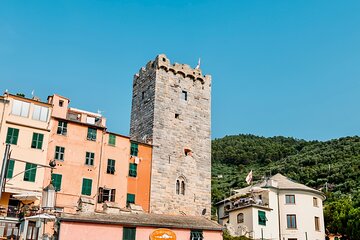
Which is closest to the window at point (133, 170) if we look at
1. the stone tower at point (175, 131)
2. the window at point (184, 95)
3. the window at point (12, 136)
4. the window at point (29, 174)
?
the stone tower at point (175, 131)

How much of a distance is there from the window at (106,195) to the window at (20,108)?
407 inches

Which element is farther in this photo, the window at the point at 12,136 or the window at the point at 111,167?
the window at the point at 111,167

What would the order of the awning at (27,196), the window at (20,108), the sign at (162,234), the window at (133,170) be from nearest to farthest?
the awning at (27,196) → the sign at (162,234) → the window at (20,108) → the window at (133,170)

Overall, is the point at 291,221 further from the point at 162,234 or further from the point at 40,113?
the point at 40,113

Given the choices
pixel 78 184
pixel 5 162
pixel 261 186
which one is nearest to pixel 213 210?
pixel 261 186

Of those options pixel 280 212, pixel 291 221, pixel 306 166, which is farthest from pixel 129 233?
pixel 306 166

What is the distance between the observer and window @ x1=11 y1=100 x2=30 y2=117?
38.7 m

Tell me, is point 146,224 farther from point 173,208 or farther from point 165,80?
point 165,80

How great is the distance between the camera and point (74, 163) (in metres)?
40.2

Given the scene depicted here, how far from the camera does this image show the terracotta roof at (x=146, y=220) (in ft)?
111

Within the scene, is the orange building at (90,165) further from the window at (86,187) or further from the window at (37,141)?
the window at (37,141)

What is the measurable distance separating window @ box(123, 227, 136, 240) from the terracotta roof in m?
0.50

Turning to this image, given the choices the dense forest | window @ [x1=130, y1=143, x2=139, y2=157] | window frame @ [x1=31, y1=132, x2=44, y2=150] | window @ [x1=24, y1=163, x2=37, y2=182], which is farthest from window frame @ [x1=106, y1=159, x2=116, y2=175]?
the dense forest

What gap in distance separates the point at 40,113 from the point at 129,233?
14537mm
